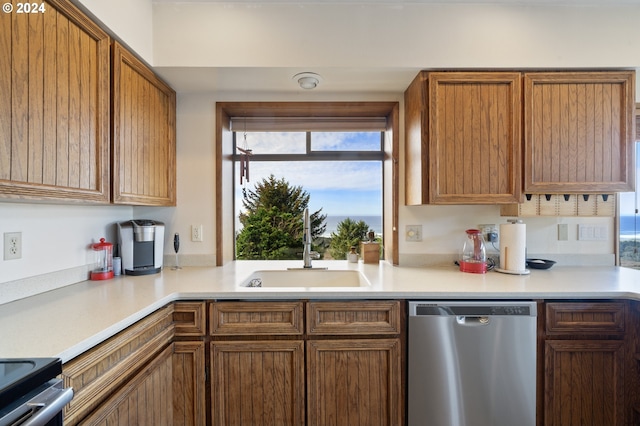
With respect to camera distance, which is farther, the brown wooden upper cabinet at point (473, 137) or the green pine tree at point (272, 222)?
the green pine tree at point (272, 222)

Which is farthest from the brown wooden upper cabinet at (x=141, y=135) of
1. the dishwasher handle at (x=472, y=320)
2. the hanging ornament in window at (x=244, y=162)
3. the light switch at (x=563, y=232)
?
the light switch at (x=563, y=232)

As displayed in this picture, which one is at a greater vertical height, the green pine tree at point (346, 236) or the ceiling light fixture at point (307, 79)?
the ceiling light fixture at point (307, 79)

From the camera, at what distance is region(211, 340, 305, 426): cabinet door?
1471 mm

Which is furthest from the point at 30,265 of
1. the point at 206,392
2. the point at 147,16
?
the point at 147,16

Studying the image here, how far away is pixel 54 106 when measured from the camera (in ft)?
3.80

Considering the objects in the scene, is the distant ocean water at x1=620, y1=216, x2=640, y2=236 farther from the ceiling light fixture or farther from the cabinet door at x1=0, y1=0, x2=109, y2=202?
the cabinet door at x1=0, y1=0, x2=109, y2=202

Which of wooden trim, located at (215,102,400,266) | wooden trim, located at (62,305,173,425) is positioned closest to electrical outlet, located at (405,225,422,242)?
wooden trim, located at (215,102,400,266)

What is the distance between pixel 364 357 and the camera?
1480mm

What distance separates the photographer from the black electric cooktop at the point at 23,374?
68cm

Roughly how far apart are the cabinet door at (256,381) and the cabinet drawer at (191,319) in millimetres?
103

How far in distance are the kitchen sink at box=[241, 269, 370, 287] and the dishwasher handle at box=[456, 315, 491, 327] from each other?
2.40 feet

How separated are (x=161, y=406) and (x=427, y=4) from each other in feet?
8.13

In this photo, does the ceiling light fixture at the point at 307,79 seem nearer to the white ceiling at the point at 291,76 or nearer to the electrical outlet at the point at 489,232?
the white ceiling at the point at 291,76

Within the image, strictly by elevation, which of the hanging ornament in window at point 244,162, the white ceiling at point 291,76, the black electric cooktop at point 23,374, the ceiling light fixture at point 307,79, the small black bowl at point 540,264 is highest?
the white ceiling at point 291,76
